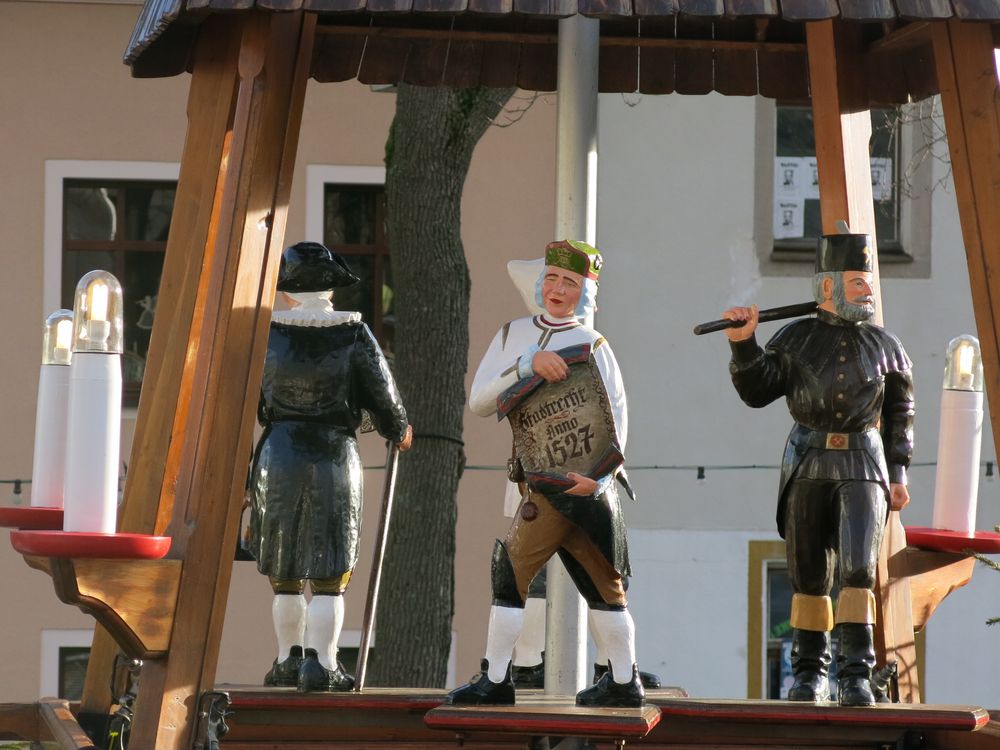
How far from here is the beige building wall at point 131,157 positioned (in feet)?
47.9

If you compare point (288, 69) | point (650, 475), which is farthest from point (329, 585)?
point (650, 475)

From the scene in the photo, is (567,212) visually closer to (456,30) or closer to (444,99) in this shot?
(456,30)

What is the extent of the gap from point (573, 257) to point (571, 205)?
402mm

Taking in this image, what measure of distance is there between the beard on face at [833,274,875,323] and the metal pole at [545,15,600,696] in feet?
2.54

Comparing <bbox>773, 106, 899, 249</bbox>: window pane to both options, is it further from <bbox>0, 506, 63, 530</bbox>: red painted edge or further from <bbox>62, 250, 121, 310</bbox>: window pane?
<bbox>0, 506, 63, 530</bbox>: red painted edge

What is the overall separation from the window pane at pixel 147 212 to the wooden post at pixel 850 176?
8.87m

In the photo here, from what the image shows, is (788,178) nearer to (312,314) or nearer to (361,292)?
(361,292)

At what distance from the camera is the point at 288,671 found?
22.4ft

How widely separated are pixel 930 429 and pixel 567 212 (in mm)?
9685

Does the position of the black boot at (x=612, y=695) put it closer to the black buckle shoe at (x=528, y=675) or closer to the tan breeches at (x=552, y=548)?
the tan breeches at (x=552, y=548)

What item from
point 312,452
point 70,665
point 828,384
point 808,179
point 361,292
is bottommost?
point 70,665

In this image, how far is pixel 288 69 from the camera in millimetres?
6031

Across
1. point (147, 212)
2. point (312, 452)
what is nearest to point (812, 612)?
point (312, 452)

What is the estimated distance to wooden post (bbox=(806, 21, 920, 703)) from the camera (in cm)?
653
